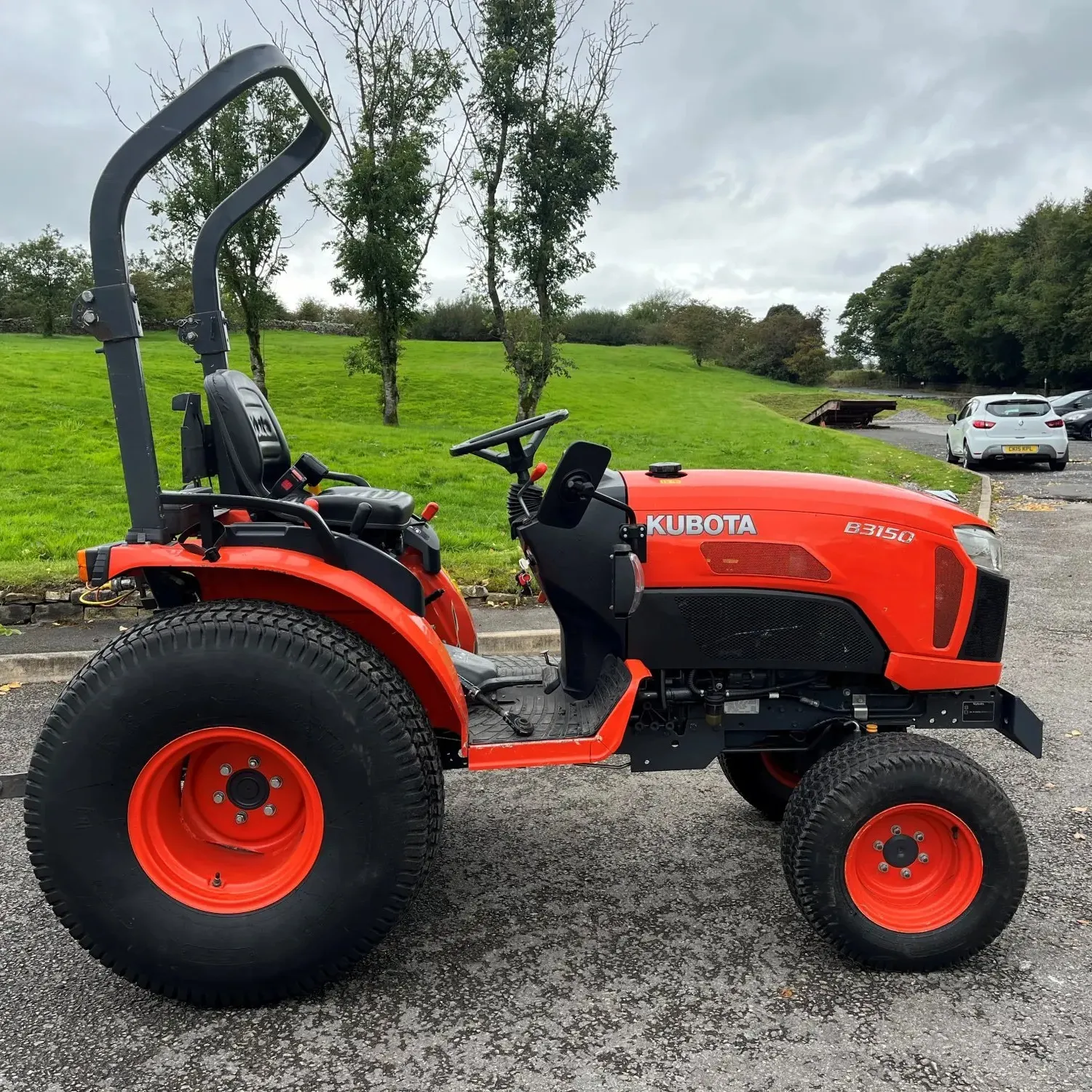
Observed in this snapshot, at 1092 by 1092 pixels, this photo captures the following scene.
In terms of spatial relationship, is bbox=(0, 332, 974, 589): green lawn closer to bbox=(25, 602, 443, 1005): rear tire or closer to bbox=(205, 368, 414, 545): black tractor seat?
bbox=(205, 368, 414, 545): black tractor seat

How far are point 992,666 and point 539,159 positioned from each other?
1540 cm

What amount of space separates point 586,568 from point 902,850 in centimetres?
122

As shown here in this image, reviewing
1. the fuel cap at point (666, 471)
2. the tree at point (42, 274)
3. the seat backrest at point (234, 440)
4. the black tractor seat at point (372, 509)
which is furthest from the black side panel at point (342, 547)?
the tree at point (42, 274)

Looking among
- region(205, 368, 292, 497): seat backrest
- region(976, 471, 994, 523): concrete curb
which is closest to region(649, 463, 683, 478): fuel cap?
region(205, 368, 292, 497): seat backrest

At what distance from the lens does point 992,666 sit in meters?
2.75

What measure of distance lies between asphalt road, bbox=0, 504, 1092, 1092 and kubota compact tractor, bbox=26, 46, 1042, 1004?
0.16 meters

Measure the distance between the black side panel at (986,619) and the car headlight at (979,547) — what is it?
0.11ft

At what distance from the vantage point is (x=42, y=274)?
3862 cm

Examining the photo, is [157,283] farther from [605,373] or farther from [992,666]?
[605,373]

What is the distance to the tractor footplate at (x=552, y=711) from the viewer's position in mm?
2641

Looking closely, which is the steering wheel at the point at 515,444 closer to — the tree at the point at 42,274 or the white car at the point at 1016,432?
the white car at the point at 1016,432

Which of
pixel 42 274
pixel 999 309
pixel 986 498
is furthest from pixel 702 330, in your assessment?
pixel 986 498

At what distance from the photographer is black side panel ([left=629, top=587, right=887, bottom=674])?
8.68 ft

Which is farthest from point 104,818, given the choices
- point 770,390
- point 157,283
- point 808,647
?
point 770,390
